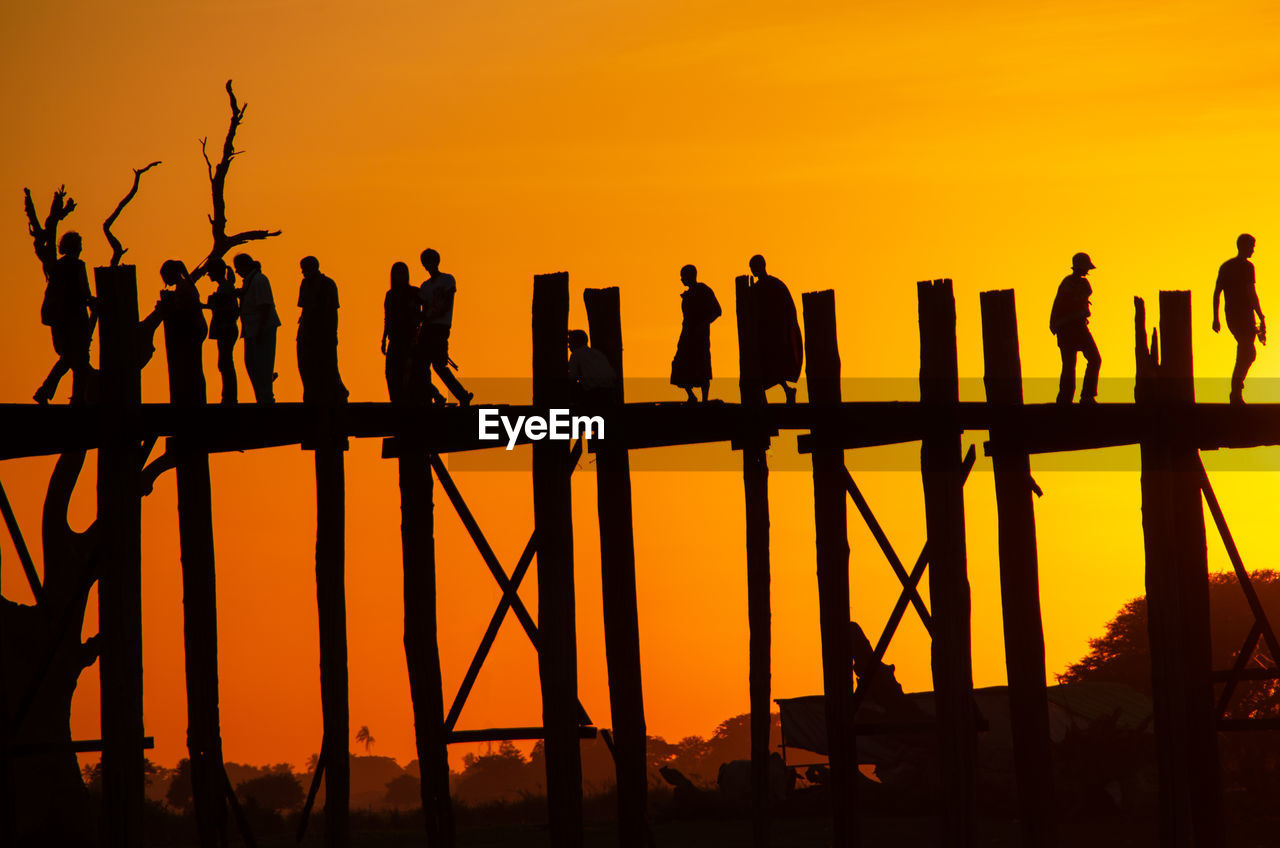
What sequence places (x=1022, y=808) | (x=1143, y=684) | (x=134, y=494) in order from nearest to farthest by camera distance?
(x=134, y=494) → (x=1022, y=808) → (x=1143, y=684)

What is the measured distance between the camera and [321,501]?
14016mm

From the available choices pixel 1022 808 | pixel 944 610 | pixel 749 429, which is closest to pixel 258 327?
pixel 749 429

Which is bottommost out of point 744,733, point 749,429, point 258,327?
point 744,733

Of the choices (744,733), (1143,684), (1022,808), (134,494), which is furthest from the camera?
(744,733)

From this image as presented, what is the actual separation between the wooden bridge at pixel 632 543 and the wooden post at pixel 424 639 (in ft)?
0.06

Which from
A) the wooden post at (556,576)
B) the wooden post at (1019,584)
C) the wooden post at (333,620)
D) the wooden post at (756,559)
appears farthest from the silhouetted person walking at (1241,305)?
the wooden post at (333,620)

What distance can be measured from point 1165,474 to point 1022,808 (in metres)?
2.98

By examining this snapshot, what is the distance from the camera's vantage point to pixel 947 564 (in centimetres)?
1471

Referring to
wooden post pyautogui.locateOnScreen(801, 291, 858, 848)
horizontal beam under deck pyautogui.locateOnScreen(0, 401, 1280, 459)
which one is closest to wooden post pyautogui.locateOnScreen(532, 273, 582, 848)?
horizontal beam under deck pyautogui.locateOnScreen(0, 401, 1280, 459)

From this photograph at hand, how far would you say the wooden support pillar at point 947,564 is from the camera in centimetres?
1452

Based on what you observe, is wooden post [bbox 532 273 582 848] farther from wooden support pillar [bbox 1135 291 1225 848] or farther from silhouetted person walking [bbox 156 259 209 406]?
wooden support pillar [bbox 1135 291 1225 848]

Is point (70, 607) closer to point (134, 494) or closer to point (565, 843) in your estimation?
point (134, 494)

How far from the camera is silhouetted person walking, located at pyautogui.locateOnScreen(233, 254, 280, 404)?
590 inches

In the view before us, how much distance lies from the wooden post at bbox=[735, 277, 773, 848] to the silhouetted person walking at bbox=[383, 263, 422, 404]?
261 cm
